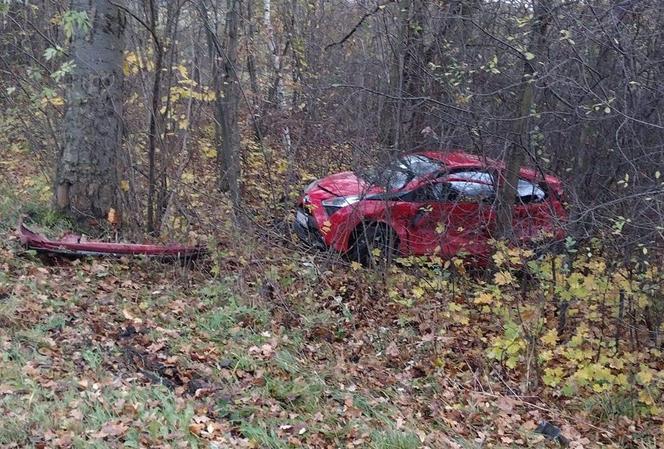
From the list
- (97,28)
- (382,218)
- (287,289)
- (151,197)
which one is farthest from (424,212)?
(97,28)

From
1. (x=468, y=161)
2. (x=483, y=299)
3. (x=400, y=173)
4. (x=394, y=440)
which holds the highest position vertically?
(x=468, y=161)

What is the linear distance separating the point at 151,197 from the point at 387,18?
4616 millimetres

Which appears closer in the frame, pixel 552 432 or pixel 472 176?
pixel 552 432

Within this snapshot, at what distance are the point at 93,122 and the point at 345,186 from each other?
336 cm

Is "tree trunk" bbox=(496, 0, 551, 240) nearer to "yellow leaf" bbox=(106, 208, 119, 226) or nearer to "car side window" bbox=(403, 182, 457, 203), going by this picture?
"car side window" bbox=(403, 182, 457, 203)

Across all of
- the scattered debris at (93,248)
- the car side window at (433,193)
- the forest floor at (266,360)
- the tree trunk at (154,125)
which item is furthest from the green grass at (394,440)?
the tree trunk at (154,125)

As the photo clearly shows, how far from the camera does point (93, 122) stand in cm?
820

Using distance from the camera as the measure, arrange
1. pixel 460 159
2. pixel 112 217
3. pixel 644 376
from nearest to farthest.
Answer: pixel 644 376
pixel 112 217
pixel 460 159

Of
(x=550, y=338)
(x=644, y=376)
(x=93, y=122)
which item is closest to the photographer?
(x=644, y=376)

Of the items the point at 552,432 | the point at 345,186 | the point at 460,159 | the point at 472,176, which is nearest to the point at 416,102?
the point at 460,159

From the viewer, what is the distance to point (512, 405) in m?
6.04

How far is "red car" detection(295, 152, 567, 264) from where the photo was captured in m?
8.34

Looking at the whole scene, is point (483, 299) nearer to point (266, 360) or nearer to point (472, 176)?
point (472, 176)

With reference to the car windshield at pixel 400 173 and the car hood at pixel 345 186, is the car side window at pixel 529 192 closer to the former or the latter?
the car windshield at pixel 400 173
